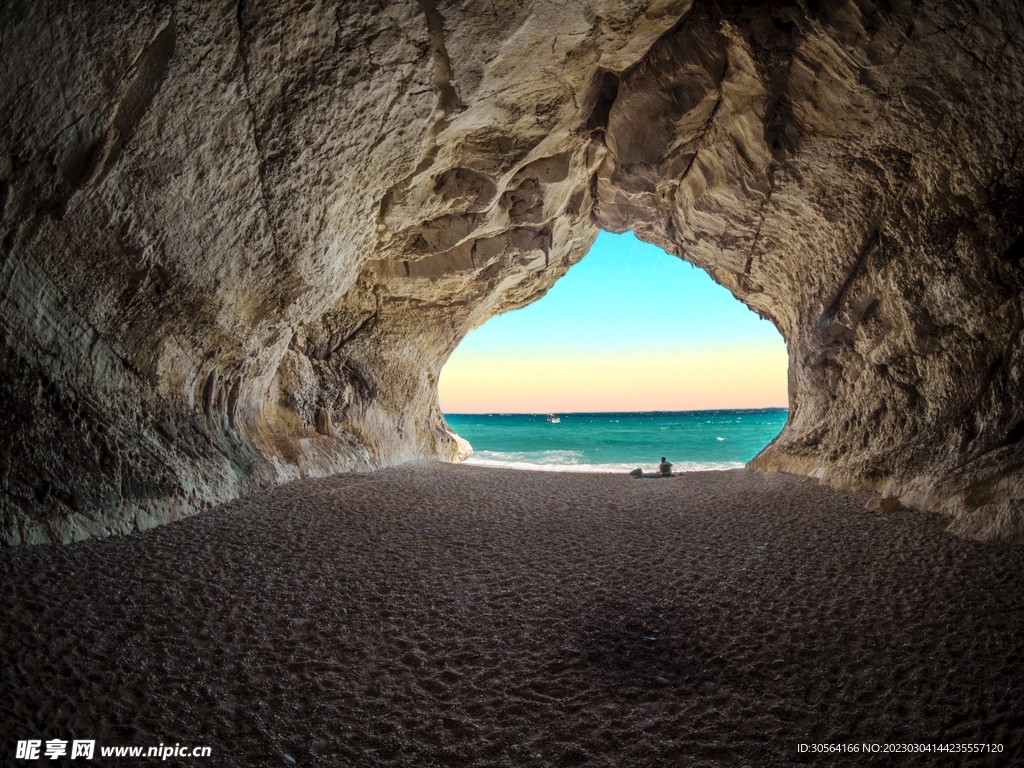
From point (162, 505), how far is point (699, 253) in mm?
13010

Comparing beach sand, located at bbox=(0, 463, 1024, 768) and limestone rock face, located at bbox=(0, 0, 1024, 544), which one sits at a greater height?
limestone rock face, located at bbox=(0, 0, 1024, 544)

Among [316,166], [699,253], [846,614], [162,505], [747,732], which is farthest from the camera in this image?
[699,253]

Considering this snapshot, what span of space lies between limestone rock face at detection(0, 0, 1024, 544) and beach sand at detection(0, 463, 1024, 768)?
143 centimetres

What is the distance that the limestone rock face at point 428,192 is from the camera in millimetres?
5281

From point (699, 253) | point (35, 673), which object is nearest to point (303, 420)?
point (35, 673)

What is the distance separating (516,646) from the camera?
3.91m

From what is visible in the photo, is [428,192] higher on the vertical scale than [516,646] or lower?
higher

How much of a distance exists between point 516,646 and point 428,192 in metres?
8.77

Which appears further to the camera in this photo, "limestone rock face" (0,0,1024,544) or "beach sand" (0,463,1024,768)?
"limestone rock face" (0,0,1024,544)

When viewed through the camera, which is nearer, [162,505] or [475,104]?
[162,505]

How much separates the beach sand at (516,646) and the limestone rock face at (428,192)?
4.70 ft

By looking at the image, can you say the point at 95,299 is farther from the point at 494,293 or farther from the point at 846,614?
the point at 494,293

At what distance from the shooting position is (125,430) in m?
6.57

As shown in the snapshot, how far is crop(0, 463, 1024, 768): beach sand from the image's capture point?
9.38 ft
